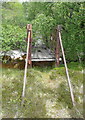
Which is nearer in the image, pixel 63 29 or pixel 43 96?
pixel 43 96

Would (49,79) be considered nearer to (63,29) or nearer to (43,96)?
→ (43,96)

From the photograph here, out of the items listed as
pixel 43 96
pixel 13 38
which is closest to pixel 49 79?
pixel 43 96

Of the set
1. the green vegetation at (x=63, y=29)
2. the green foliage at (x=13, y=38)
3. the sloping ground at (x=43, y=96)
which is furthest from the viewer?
the green foliage at (x=13, y=38)

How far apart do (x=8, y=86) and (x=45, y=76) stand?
3.71 feet

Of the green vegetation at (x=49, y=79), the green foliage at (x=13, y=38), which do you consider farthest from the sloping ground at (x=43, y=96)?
the green foliage at (x=13, y=38)

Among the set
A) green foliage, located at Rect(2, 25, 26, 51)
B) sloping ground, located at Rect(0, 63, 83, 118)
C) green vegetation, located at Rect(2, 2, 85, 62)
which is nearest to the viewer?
sloping ground, located at Rect(0, 63, 83, 118)

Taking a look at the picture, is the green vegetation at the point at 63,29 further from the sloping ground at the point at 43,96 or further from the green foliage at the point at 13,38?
the sloping ground at the point at 43,96

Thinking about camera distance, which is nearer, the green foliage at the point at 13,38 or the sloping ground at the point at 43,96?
the sloping ground at the point at 43,96

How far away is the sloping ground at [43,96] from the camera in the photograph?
2.89 metres

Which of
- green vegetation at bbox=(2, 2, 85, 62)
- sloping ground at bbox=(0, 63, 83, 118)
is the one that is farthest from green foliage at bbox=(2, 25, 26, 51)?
sloping ground at bbox=(0, 63, 83, 118)

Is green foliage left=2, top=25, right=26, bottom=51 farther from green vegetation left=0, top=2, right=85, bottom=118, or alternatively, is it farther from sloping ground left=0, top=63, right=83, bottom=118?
sloping ground left=0, top=63, right=83, bottom=118

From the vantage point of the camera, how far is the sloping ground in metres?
2.89

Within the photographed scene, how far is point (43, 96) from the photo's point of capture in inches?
134

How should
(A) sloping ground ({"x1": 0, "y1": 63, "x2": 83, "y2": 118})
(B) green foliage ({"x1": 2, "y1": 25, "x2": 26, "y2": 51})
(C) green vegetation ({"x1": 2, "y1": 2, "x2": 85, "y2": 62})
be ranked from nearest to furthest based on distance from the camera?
1. (A) sloping ground ({"x1": 0, "y1": 63, "x2": 83, "y2": 118})
2. (C) green vegetation ({"x1": 2, "y1": 2, "x2": 85, "y2": 62})
3. (B) green foliage ({"x1": 2, "y1": 25, "x2": 26, "y2": 51})
